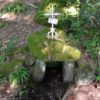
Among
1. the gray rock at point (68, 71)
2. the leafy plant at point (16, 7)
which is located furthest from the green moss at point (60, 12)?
Result: the gray rock at point (68, 71)

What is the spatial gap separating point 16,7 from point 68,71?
4.65m

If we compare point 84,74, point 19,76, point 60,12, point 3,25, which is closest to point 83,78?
point 84,74

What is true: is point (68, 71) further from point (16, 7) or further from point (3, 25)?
point (16, 7)

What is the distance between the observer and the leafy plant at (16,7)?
11.2m

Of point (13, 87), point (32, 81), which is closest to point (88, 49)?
point (32, 81)

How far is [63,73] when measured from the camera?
312 inches

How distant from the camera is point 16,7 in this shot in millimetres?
11234

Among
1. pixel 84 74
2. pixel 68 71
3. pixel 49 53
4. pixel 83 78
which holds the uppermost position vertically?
pixel 49 53

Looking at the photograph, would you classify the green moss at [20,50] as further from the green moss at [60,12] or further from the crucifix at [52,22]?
the green moss at [60,12]

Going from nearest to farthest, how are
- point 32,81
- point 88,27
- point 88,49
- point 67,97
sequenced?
point 67,97, point 32,81, point 88,49, point 88,27

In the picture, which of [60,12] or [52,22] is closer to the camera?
[52,22]

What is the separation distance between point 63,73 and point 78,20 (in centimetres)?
251

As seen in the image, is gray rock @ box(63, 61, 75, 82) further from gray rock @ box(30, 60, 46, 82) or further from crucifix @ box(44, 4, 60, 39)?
crucifix @ box(44, 4, 60, 39)

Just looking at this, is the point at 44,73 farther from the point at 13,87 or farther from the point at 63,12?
the point at 63,12
